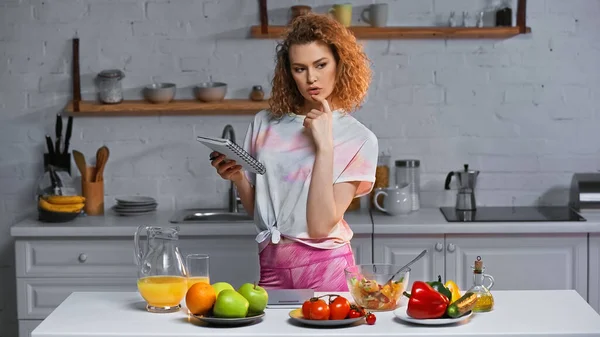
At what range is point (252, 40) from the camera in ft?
15.4

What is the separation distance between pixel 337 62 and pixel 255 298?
86 centimetres

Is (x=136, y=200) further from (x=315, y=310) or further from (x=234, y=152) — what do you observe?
(x=315, y=310)

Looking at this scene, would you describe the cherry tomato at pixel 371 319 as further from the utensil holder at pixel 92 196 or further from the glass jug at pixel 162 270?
the utensil holder at pixel 92 196

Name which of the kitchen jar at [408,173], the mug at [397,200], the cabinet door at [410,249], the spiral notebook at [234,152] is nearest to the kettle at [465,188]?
the kitchen jar at [408,173]

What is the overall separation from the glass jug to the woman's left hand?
1.80 feet

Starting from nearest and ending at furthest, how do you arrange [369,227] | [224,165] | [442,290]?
[442,290] < [224,165] < [369,227]

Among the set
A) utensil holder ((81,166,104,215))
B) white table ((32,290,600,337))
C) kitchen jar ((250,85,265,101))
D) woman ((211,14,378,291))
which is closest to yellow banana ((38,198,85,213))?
utensil holder ((81,166,104,215))

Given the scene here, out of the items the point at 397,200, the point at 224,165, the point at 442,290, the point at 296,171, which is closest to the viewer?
the point at 442,290

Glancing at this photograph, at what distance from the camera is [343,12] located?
14.8 ft

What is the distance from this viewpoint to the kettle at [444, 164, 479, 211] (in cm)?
456

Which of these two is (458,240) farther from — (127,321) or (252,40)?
(127,321)

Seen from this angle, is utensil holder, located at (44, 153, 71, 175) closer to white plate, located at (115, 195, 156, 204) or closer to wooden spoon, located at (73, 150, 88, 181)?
wooden spoon, located at (73, 150, 88, 181)

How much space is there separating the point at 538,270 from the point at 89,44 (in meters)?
2.38

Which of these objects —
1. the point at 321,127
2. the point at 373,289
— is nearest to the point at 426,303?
the point at 373,289
